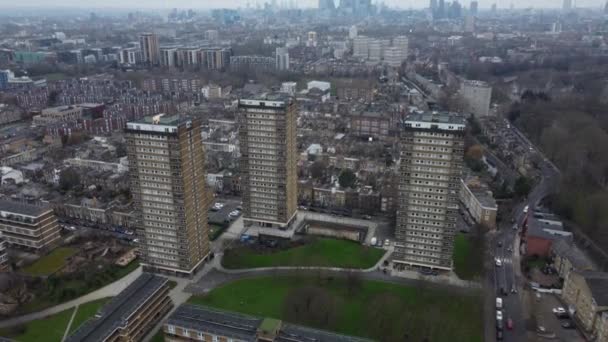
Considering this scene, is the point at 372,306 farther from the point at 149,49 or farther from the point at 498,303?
the point at 149,49

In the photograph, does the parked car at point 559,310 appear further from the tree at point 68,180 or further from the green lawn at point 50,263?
the tree at point 68,180

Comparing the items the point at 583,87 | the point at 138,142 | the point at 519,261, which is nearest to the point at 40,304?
the point at 138,142

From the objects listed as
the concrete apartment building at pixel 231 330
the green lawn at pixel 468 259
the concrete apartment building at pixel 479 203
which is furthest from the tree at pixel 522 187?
the concrete apartment building at pixel 231 330

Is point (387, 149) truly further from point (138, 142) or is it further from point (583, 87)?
point (583, 87)

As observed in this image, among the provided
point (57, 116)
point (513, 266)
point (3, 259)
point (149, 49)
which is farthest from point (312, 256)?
point (149, 49)

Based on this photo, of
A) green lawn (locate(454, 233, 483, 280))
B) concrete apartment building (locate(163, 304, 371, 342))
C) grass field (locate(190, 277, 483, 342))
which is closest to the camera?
concrete apartment building (locate(163, 304, 371, 342))

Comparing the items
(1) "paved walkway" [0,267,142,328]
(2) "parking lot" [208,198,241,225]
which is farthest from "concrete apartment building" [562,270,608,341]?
(1) "paved walkway" [0,267,142,328]

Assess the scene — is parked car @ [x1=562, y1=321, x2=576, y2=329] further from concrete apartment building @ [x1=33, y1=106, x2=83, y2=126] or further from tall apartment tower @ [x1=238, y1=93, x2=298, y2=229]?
concrete apartment building @ [x1=33, y1=106, x2=83, y2=126]
